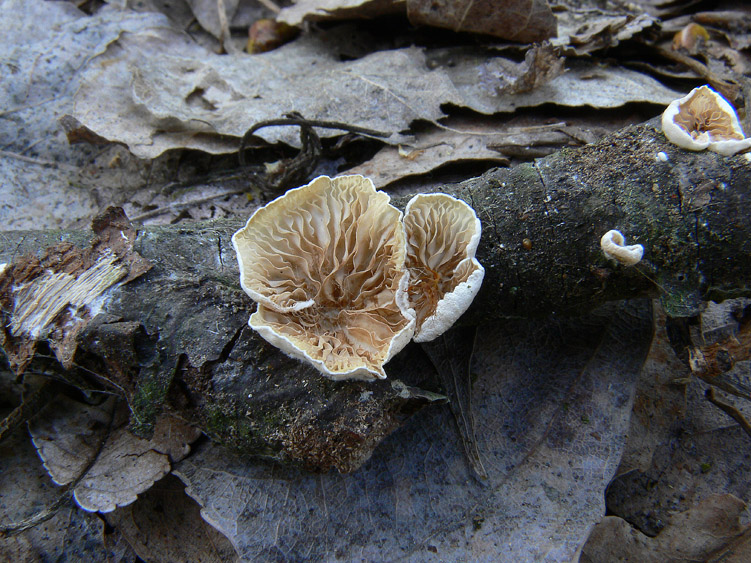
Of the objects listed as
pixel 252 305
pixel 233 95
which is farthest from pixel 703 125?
pixel 233 95

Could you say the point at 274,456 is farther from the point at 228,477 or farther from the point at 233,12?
the point at 233,12

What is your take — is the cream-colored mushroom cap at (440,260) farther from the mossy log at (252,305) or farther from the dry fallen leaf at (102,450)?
the dry fallen leaf at (102,450)

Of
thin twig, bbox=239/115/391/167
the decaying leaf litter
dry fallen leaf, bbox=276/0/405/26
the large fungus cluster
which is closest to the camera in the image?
the large fungus cluster

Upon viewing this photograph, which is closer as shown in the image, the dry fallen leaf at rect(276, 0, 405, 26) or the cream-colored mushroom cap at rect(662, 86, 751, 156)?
the cream-colored mushroom cap at rect(662, 86, 751, 156)

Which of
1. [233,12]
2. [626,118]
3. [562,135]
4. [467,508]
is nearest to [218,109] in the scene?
[233,12]

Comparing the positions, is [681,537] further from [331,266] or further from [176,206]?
[176,206]

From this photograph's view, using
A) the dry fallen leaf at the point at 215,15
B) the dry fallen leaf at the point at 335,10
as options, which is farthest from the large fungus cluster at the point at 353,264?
the dry fallen leaf at the point at 215,15

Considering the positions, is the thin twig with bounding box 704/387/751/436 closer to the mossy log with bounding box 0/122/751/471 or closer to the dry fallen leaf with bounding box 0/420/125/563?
the mossy log with bounding box 0/122/751/471

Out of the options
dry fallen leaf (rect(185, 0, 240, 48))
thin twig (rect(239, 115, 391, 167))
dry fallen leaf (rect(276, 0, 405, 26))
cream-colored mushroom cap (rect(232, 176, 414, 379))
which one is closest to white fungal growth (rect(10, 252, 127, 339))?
cream-colored mushroom cap (rect(232, 176, 414, 379))
